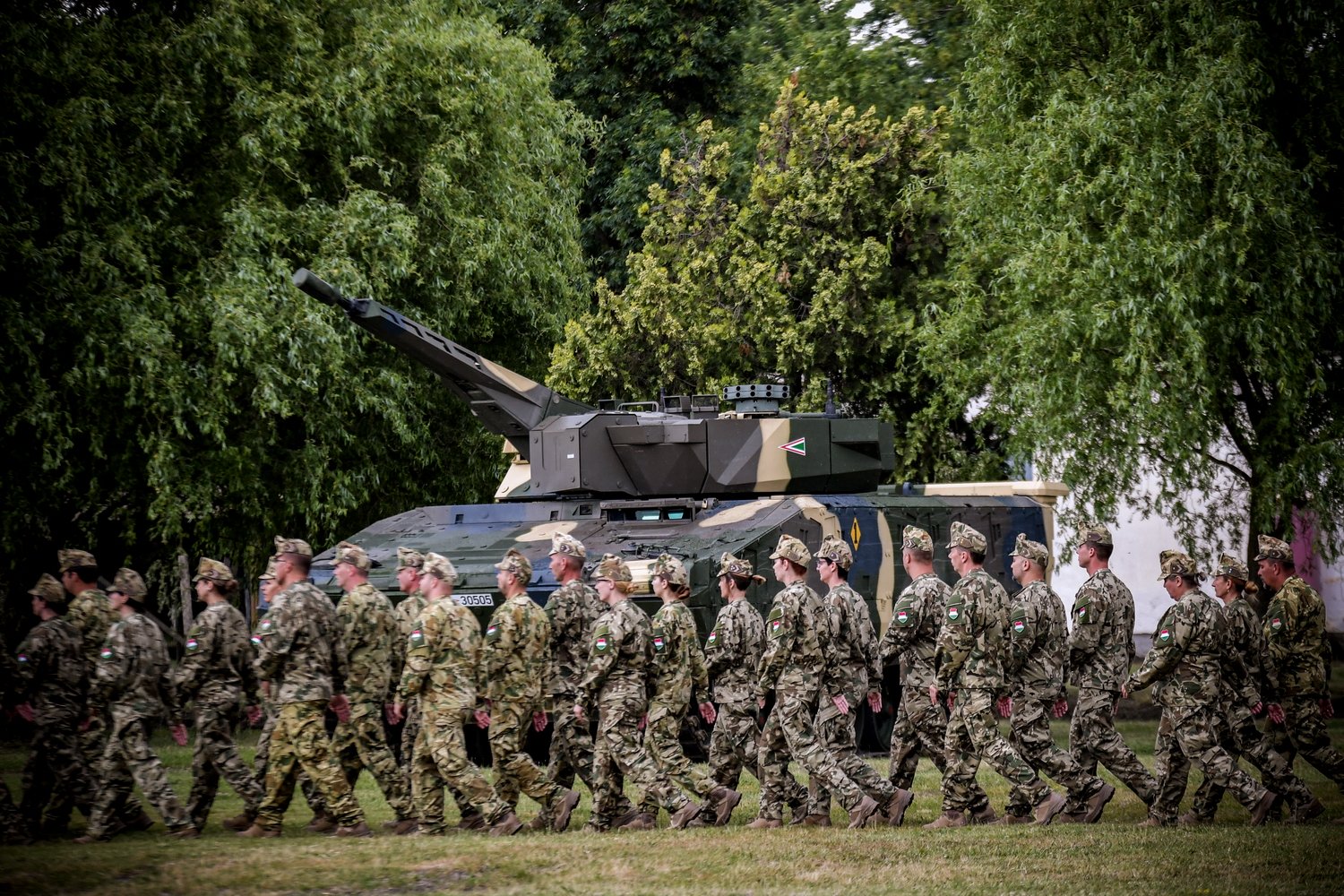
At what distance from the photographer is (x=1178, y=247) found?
1655 cm

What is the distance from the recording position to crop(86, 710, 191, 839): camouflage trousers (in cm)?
1081

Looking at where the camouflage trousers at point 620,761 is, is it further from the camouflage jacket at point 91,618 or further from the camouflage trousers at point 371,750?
the camouflage jacket at point 91,618

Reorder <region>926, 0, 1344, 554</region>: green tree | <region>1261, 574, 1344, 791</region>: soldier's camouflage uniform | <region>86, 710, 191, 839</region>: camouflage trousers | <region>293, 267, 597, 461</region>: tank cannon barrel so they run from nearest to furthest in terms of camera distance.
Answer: <region>86, 710, 191, 839</region>: camouflage trousers < <region>1261, 574, 1344, 791</region>: soldier's camouflage uniform < <region>293, 267, 597, 461</region>: tank cannon barrel < <region>926, 0, 1344, 554</region>: green tree

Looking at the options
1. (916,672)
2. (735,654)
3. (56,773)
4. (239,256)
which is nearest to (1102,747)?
(916,672)

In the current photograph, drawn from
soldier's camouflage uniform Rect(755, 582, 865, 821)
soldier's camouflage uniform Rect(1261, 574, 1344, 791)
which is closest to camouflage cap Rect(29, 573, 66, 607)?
soldier's camouflage uniform Rect(755, 582, 865, 821)

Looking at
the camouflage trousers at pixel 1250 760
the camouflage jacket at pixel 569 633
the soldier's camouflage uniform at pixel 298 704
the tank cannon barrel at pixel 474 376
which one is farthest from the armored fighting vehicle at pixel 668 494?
the camouflage trousers at pixel 1250 760

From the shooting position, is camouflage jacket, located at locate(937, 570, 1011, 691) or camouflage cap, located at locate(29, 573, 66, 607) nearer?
camouflage jacket, located at locate(937, 570, 1011, 691)

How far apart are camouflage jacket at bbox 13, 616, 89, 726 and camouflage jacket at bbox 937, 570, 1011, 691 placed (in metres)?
5.48

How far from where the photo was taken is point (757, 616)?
12.0 meters

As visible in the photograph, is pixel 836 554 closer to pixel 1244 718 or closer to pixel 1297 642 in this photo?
pixel 1244 718

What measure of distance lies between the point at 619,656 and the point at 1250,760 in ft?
13.2

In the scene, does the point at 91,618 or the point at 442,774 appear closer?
the point at 442,774

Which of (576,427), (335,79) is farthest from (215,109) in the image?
(576,427)

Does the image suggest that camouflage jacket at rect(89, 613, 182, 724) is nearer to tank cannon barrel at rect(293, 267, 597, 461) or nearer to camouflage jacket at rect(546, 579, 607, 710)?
camouflage jacket at rect(546, 579, 607, 710)
